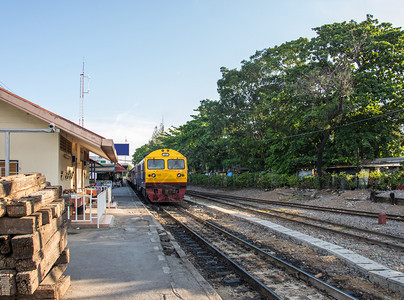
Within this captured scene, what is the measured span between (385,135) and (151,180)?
15.9m

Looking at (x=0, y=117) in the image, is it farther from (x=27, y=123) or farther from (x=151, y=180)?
(x=151, y=180)

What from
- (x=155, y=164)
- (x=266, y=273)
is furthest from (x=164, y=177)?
(x=266, y=273)

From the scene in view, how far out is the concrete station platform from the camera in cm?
442

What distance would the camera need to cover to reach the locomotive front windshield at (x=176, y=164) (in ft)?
62.2

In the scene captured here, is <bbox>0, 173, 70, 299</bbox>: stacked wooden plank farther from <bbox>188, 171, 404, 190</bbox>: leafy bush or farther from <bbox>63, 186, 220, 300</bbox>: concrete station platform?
<bbox>188, 171, 404, 190</bbox>: leafy bush

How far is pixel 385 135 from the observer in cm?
2220

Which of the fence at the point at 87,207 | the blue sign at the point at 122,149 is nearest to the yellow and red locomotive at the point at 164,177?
the fence at the point at 87,207

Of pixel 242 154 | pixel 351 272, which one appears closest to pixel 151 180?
pixel 351 272

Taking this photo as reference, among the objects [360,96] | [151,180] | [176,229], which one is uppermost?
[360,96]

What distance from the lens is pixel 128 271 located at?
209 inches

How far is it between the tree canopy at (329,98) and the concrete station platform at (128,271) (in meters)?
17.8

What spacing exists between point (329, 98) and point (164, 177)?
1296 cm

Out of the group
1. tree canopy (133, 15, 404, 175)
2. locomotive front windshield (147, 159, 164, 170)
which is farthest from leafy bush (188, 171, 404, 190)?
locomotive front windshield (147, 159, 164, 170)

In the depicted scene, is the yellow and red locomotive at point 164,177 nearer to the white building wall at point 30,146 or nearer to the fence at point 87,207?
the fence at point 87,207
